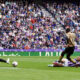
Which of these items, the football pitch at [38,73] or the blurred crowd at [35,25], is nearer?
the football pitch at [38,73]

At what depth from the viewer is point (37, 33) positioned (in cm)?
3959

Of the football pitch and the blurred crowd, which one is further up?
the blurred crowd

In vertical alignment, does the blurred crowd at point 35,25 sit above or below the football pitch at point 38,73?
above

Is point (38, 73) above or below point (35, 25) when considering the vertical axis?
below

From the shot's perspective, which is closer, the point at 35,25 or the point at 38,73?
the point at 38,73

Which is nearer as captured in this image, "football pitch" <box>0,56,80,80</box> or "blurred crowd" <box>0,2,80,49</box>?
"football pitch" <box>0,56,80,80</box>

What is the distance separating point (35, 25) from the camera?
133ft

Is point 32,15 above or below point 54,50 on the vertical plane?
above

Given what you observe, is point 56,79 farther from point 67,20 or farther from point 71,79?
point 67,20

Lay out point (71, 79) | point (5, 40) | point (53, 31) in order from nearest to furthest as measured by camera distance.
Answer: point (71, 79)
point (5, 40)
point (53, 31)

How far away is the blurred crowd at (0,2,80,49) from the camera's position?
38.1 meters

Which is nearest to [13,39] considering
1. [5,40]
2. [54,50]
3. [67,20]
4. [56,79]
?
[5,40]

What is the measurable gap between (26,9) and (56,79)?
3189 centimetres

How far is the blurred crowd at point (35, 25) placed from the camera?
1500 inches
